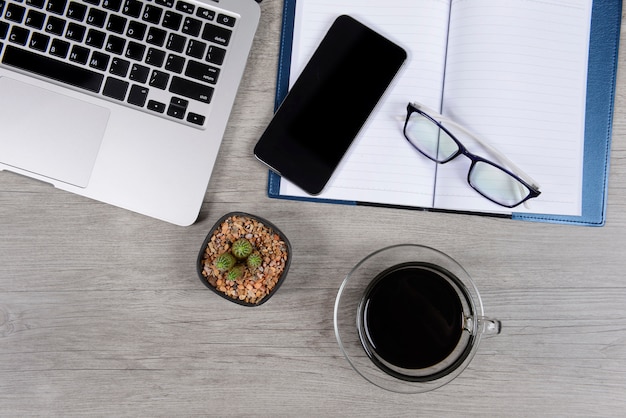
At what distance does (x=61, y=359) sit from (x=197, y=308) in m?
0.18

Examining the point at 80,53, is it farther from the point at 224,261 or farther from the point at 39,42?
the point at 224,261

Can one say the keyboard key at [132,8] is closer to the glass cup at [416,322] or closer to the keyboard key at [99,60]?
the keyboard key at [99,60]

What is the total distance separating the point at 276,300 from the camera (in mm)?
694

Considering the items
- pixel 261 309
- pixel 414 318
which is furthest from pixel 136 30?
pixel 414 318

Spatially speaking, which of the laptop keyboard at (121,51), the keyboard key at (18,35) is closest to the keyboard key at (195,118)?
the laptop keyboard at (121,51)

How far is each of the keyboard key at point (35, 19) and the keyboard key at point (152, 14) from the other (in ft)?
0.38

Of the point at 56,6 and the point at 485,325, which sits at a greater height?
the point at 56,6

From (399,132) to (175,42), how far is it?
289mm

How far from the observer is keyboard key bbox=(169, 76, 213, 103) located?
25.7 inches

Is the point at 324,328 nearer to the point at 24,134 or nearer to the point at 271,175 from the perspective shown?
the point at 271,175

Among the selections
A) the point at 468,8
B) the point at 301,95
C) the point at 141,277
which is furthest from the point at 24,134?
the point at 468,8

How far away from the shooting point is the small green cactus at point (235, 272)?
64cm

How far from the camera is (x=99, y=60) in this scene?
2.14ft

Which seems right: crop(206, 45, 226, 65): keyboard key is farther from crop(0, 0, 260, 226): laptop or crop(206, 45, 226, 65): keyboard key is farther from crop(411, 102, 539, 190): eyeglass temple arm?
crop(411, 102, 539, 190): eyeglass temple arm
